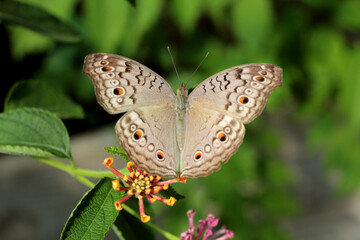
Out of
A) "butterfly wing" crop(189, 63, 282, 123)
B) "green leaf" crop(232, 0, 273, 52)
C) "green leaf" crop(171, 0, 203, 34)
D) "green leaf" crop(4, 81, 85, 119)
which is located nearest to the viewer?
"butterfly wing" crop(189, 63, 282, 123)

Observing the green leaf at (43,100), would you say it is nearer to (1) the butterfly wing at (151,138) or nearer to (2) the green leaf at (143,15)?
(1) the butterfly wing at (151,138)

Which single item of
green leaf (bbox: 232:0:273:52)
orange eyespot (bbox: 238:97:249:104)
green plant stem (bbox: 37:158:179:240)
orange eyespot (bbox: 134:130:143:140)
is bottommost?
green plant stem (bbox: 37:158:179:240)

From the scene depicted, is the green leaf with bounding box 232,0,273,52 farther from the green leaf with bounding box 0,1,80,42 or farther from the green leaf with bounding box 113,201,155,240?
the green leaf with bounding box 113,201,155,240

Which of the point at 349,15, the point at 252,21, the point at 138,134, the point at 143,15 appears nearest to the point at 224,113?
the point at 138,134

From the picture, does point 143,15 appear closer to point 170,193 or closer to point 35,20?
point 35,20

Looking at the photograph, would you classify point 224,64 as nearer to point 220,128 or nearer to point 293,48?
point 293,48

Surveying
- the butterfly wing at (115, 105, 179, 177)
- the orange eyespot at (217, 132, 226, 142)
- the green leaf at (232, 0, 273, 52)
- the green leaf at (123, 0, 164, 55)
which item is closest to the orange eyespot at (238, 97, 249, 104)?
the orange eyespot at (217, 132, 226, 142)
